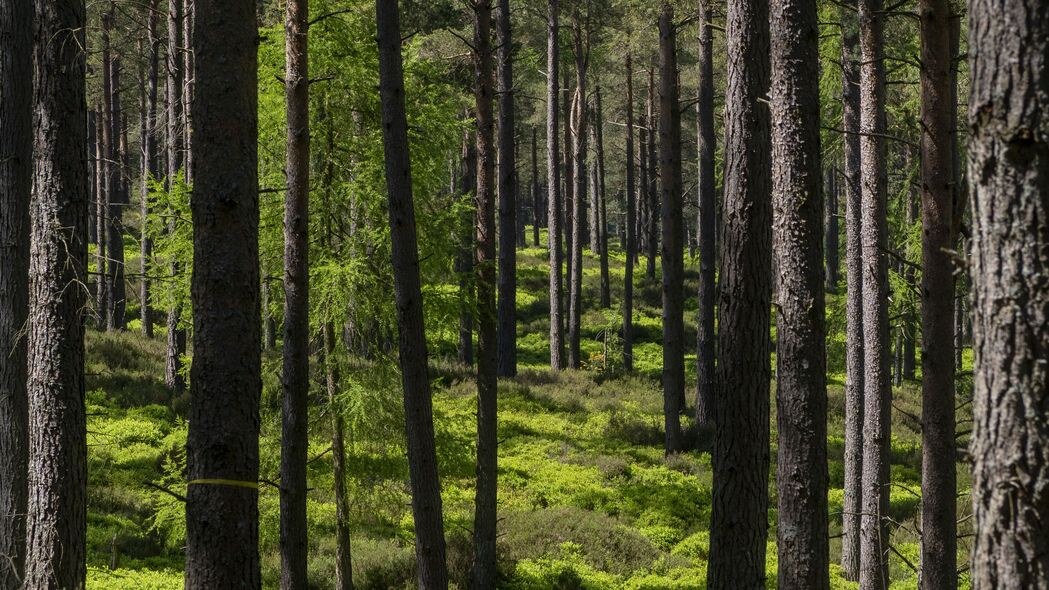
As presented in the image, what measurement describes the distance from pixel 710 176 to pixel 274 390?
1157 cm

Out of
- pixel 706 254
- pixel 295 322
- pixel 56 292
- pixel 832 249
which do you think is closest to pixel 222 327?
pixel 56 292

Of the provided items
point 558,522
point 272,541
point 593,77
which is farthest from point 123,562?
point 593,77

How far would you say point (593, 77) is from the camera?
36875mm

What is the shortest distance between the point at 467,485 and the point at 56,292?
31.0 feet

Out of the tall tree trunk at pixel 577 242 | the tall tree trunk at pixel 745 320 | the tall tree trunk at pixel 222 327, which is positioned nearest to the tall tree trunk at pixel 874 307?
the tall tree trunk at pixel 745 320

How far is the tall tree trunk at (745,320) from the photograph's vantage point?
6301mm

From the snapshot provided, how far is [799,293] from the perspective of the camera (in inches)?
241

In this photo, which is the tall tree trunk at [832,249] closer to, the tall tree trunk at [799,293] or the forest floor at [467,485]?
the forest floor at [467,485]

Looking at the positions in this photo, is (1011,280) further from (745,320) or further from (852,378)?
(852,378)

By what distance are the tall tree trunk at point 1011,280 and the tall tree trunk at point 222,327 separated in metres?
3.65

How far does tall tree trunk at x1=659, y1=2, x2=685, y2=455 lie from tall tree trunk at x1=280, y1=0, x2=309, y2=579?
9.29 meters

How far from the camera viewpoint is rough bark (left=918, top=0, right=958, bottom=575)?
22.1 ft

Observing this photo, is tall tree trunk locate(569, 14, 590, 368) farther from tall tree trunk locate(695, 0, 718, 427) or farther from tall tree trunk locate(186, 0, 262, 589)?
tall tree trunk locate(186, 0, 262, 589)

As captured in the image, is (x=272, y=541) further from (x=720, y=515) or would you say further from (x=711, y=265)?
(x=711, y=265)
